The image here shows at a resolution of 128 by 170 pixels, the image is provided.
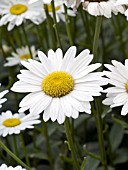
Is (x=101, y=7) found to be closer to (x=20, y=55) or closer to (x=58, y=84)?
(x=58, y=84)

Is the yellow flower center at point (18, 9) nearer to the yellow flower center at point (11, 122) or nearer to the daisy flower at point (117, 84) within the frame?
the yellow flower center at point (11, 122)

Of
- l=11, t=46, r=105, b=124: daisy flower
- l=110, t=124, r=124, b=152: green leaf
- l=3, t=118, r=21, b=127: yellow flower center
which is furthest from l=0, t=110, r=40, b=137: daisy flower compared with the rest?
l=110, t=124, r=124, b=152: green leaf

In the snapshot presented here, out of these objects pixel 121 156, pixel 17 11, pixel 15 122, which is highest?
pixel 17 11

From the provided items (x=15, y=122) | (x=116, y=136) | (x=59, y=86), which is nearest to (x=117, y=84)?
(x=59, y=86)

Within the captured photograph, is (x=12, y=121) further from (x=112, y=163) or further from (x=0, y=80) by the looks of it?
(x=0, y=80)

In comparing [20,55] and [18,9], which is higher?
[18,9]

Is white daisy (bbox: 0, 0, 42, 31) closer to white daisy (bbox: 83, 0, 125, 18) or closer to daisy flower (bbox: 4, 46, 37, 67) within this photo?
daisy flower (bbox: 4, 46, 37, 67)
